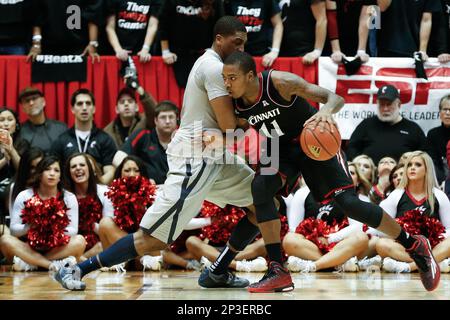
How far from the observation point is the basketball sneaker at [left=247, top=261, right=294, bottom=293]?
603cm

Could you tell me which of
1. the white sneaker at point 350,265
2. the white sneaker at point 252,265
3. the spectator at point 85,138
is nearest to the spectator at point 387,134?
the white sneaker at point 350,265

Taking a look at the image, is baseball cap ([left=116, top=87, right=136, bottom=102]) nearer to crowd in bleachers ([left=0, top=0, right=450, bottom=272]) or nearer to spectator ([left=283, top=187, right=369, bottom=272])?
crowd in bleachers ([left=0, top=0, right=450, bottom=272])

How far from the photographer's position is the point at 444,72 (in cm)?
989

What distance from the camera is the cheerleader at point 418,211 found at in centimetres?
795

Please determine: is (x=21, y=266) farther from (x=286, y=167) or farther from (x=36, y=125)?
(x=286, y=167)

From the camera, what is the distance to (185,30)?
1004 cm

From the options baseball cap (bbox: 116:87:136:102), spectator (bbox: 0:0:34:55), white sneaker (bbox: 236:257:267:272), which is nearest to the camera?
white sneaker (bbox: 236:257:267:272)

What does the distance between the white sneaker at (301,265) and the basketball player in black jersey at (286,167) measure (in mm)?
1854

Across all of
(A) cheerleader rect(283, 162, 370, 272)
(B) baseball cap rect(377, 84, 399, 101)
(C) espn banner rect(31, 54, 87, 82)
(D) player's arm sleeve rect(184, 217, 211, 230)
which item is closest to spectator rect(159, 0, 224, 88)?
(C) espn banner rect(31, 54, 87, 82)

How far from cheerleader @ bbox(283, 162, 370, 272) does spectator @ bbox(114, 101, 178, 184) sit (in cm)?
150

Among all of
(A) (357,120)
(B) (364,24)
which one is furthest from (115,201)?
(B) (364,24)

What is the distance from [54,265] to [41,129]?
2111 millimetres

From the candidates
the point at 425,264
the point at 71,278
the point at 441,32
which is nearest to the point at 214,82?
the point at 71,278

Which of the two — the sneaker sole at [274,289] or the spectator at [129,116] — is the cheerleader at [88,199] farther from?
the sneaker sole at [274,289]
